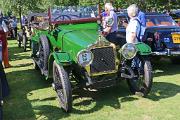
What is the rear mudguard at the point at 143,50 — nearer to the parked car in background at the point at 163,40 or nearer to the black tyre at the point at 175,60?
the parked car in background at the point at 163,40

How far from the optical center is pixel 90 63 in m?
6.90

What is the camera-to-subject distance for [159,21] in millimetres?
11422

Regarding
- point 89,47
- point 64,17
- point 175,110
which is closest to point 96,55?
point 89,47

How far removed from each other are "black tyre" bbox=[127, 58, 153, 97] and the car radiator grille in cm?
63

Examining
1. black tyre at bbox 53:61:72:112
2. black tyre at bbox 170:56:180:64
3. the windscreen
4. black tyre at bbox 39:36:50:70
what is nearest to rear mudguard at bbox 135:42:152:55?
black tyre at bbox 53:61:72:112

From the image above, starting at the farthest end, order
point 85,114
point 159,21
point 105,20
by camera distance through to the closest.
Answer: point 159,21 → point 105,20 → point 85,114

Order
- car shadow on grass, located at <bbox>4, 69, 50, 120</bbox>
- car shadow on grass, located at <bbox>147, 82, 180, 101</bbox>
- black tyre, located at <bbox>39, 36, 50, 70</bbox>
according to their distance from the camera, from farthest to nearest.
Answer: black tyre, located at <bbox>39, 36, 50, 70</bbox> → car shadow on grass, located at <bbox>147, 82, 180, 101</bbox> → car shadow on grass, located at <bbox>4, 69, 50, 120</bbox>

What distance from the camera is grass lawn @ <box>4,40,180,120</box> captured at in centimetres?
668

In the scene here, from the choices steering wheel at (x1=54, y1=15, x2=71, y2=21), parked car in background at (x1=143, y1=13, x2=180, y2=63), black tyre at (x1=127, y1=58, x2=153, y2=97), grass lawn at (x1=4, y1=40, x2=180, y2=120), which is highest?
steering wheel at (x1=54, y1=15, x2=71, y2=21)

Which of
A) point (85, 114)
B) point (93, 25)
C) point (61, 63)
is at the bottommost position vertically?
point (85, 114)

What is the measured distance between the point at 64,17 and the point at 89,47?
2.31 m

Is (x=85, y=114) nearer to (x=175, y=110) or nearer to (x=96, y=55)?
(x=96, y=55)

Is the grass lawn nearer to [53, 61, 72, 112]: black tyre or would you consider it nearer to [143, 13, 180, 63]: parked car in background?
[53, 61, 72, 112]: black tyre

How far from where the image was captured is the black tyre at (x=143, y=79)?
743 centimetres
